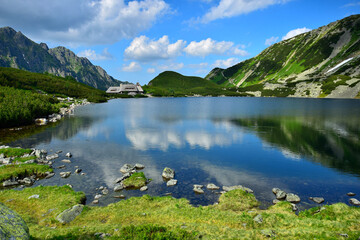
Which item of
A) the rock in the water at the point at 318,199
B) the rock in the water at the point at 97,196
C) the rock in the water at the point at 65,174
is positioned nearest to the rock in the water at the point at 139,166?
the rock in the water at the point at 97,196

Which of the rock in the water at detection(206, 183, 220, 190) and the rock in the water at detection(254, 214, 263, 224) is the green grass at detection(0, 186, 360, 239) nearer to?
the rock in the water at detection(254, 214, 263, 224)

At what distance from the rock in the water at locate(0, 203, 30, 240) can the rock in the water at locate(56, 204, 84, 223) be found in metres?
7.31

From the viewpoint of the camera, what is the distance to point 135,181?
27.0 meters

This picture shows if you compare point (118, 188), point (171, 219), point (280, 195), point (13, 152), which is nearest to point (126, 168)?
point (118, 188)

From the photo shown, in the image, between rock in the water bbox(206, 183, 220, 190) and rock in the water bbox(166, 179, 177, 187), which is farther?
rock in the water bbox(166, 179, 177, 187)

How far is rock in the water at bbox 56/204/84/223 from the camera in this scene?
1767cm

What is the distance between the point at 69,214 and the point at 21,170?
16.2 m

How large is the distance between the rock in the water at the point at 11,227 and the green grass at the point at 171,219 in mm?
3147

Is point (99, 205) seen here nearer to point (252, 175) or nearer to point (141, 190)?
point (141, 190)

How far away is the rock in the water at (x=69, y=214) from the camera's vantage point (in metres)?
17.7

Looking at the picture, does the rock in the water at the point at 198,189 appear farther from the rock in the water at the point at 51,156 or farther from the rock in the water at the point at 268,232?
the rock in the water at the point at 51,156

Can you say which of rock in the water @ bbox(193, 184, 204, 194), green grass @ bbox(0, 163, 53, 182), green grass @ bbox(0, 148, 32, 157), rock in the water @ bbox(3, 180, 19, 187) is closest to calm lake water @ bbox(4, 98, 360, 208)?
rock in the water @ bbox(193, 184, 204, 194)

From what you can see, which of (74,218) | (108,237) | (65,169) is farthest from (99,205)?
(65,169)

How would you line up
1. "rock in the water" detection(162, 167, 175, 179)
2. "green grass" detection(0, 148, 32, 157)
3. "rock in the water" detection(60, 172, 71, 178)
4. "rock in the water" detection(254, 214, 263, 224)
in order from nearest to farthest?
1. "rock in the water" detection(254, 214, 263, 224)
2. "rock in the water" detection(162, 167, 175, 179)
3. "rock in the water" detection(60, 172, 71, 178)
4. "green grass" detection(0, 148, 32, 157)
